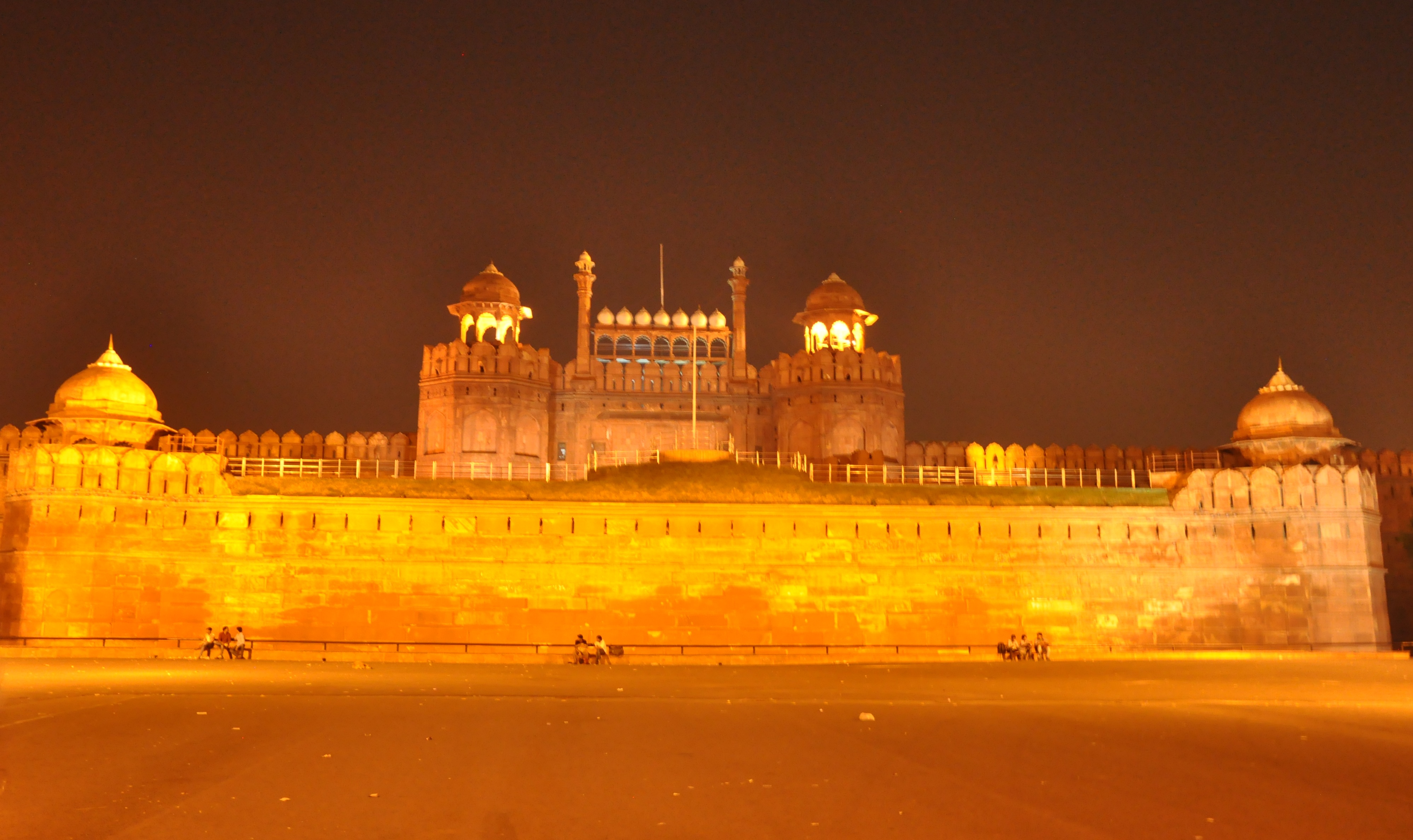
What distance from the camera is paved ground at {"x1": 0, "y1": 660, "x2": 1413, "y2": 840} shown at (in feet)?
23.7

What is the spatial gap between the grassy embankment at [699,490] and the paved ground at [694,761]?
35.7 feet

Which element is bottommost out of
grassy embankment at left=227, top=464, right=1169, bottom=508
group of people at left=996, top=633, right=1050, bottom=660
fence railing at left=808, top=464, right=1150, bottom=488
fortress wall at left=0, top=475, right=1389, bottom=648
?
group of people at left=996, top=633, right=1050, bottom=660

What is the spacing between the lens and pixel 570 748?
10.0 metres

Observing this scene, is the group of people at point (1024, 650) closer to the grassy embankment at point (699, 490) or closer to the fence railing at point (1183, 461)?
the grassy embankment at point (699, 490)

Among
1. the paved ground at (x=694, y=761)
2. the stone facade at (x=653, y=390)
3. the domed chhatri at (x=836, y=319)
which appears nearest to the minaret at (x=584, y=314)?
the stone facade at (x=653, y=390)

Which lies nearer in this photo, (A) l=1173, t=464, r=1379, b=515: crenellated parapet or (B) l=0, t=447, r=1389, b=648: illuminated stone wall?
(B) l=0, t=447, r=1389, b=648: illuminated stone wall

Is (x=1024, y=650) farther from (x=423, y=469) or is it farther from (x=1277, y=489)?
(x=423, y=469)

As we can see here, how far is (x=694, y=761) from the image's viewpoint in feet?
31.0

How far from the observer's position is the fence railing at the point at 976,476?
103 feet

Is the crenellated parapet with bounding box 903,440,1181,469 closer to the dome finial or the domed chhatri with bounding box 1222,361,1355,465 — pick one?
the domed chhatri with bounding box 1222,361,1355,465

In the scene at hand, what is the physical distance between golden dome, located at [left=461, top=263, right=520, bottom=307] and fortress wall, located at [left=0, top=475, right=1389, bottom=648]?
46.6 ft

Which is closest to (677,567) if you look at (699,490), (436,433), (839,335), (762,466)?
(699,490)

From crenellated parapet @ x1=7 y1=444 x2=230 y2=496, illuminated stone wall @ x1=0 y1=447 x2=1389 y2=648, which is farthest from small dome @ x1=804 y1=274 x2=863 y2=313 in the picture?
crenellated parapet @ x1=7 y1=444 x2=230 y2=496

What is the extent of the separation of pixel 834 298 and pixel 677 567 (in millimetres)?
17315
